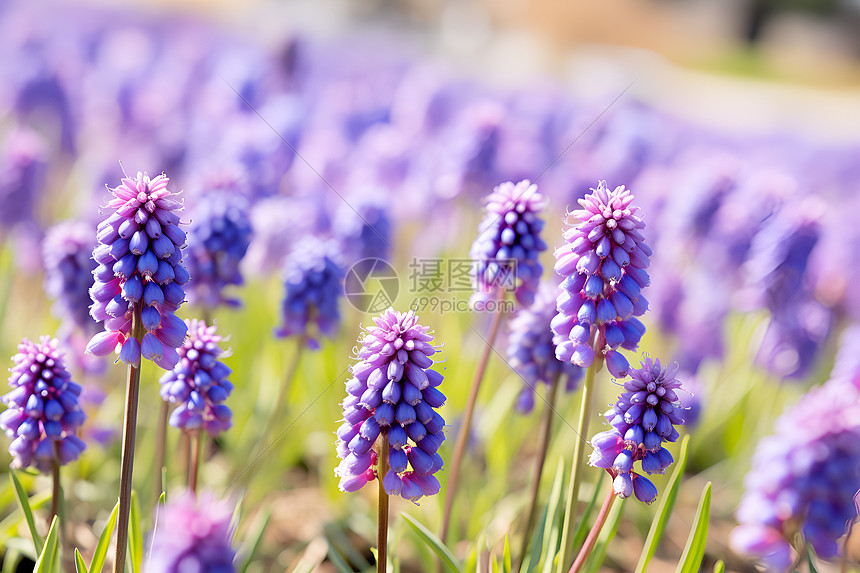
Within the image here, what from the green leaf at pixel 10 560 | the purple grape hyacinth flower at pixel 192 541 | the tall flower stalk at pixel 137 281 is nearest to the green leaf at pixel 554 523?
the purple grape hyacinth flower at pixel 192 541

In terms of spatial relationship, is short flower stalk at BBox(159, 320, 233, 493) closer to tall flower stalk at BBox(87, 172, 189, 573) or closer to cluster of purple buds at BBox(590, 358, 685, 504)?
tall flower stalk at BBox(87, 172, 189, 573)

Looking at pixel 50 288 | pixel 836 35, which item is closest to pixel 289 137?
pixel 50 288

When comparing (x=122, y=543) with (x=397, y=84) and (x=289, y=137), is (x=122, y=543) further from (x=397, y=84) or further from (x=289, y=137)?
(x=397, y=84)

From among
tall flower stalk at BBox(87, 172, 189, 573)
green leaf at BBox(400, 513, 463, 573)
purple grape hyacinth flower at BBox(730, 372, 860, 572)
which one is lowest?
green leaf at BBox(400, 513, 463, 573)

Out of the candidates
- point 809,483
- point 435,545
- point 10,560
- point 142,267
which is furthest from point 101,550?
point 809,483

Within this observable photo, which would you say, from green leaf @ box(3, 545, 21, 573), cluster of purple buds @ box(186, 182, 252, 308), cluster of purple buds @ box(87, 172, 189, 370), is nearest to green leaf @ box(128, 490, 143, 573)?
cluster of purple buds @ box(87, 172, 189, 370)

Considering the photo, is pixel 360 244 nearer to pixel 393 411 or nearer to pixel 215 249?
pixel 215 249
